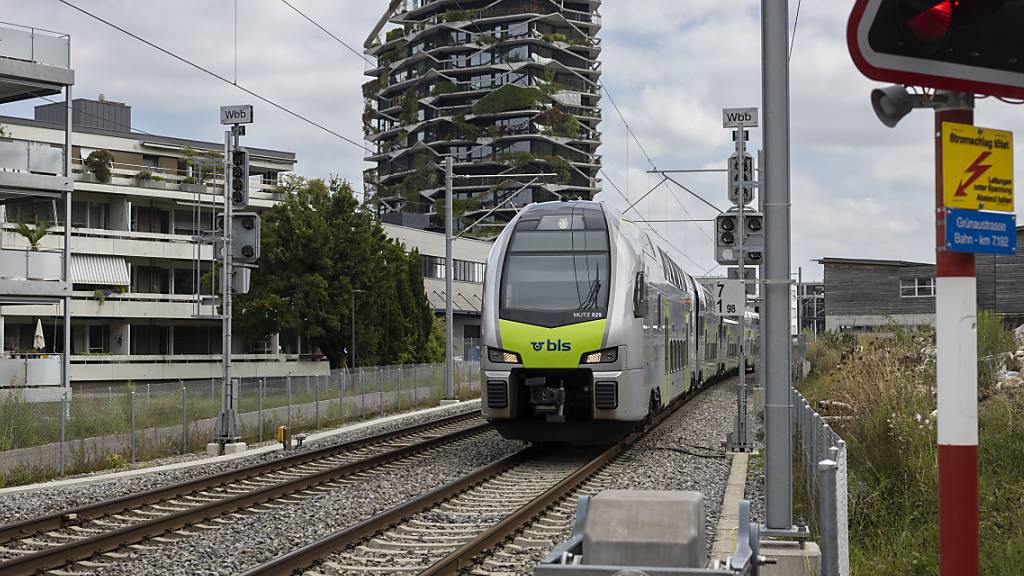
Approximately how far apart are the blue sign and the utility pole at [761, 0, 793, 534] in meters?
4.01

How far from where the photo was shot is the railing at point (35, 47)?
3216 centimetres

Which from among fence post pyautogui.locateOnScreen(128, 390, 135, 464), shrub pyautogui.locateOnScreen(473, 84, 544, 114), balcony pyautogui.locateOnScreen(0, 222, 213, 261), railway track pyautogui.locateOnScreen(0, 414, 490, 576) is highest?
shrub pyautogui.locateOnScreen(473, 84, 544, 114)

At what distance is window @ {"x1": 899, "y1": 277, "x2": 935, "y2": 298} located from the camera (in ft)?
198

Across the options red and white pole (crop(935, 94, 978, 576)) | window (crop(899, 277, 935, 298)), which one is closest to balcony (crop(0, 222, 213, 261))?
window (crop(899, 277, 935, 298))

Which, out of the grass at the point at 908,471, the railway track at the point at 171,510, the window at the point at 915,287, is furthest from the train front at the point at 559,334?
the window at the point at 915,287

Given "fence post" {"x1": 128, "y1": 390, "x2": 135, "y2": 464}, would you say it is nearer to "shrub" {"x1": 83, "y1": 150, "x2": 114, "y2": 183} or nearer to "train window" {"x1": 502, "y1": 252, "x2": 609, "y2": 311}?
"train window" {"x1": 502, "y1": 252, "x2": 609, "y2": 311}

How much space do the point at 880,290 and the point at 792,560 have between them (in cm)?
5634

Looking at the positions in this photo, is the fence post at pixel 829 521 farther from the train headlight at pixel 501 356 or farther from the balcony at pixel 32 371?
the balcony at pixel 32 371

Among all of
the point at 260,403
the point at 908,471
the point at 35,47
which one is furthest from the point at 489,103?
the point at 908,471

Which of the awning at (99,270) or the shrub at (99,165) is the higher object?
the shrub at (99,165)

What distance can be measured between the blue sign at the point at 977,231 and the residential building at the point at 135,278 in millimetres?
51148

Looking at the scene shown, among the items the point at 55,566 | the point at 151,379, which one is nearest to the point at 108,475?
the point at 55,566

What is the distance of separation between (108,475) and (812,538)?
11.4 m

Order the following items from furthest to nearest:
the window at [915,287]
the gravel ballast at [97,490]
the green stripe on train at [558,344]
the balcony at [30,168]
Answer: the window at [915,287] → the balcony at [30,168] → the green stripe on train at [558,344] → the gravel ballast at [97,490]
